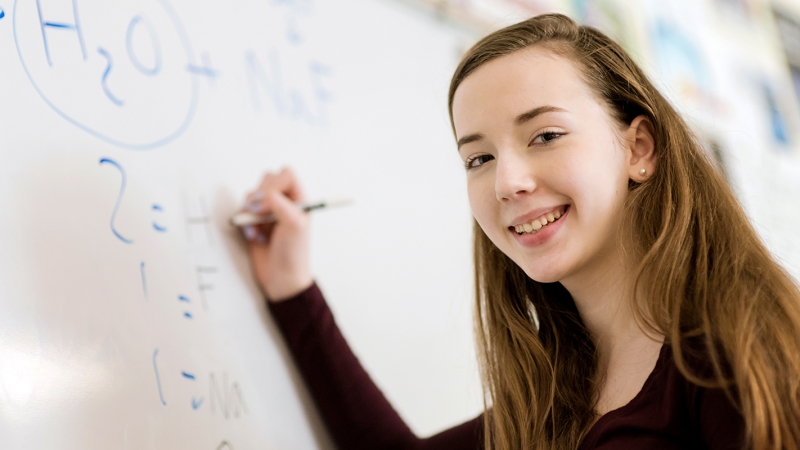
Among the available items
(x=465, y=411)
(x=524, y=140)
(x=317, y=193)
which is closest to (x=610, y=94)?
(x=524, y=140)

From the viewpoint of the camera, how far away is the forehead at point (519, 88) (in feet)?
2.00

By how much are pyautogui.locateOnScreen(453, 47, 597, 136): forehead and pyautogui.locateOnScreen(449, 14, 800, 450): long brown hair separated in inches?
0.6

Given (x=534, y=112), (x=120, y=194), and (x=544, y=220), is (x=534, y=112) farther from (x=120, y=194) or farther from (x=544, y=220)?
(x=120, y=194)

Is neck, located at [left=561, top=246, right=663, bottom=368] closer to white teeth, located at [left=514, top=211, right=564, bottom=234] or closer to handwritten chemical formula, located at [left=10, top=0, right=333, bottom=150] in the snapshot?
white teeth, located at [left=514, top=211, right=564, bottom=234]

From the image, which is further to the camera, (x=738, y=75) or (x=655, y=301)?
(x=738, y=75)

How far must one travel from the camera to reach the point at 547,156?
60cm

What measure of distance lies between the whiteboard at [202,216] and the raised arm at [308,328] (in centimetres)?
2

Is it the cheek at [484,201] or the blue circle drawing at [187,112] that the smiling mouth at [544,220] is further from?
the blue circle drawing at [187,112]

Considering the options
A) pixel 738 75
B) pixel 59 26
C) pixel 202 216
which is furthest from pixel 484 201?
pixel 738 75

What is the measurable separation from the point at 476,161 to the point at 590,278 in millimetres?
154

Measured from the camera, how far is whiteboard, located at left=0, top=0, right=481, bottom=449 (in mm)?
526

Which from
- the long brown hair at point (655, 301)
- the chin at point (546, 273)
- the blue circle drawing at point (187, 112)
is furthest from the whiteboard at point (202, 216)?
the chin at point (546, 273)

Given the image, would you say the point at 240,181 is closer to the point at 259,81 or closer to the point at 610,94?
the point at 259,81

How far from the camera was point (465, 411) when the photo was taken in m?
0.94
